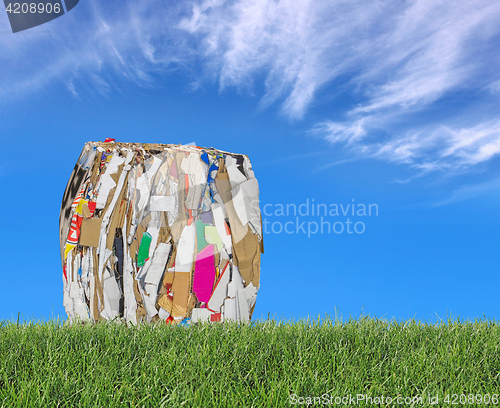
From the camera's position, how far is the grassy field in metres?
2.00

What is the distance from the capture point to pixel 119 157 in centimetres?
322

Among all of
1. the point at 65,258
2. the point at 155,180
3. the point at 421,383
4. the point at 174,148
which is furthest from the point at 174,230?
the point at 421,383

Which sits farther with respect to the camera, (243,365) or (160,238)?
(160,238)

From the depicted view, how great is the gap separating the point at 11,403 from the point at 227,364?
108 centimetres

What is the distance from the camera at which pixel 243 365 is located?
2340 millimetres

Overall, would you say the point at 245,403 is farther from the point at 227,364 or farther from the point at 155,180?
the point at 155,180

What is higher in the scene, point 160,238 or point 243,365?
point 160,238

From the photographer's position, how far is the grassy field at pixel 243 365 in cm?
200

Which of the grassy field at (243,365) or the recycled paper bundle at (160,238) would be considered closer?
the grassy field at (243,365)

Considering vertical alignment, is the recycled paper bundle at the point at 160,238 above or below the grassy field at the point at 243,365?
above

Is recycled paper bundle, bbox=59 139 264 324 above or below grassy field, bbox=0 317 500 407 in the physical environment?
above

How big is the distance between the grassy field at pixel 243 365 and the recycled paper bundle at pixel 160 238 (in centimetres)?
26

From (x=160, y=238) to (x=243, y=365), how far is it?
3.93 ft

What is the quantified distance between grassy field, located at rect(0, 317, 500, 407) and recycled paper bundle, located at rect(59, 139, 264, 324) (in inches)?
10.1
